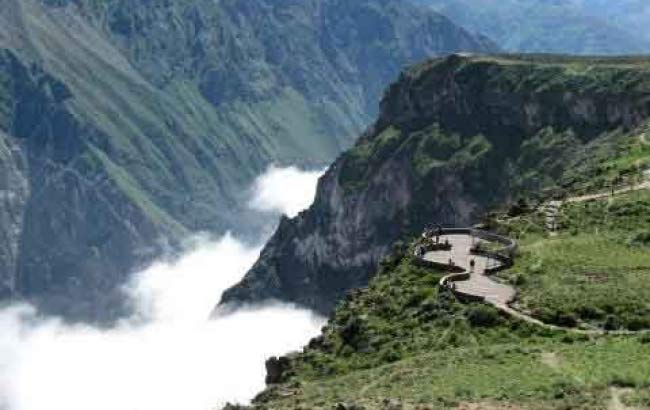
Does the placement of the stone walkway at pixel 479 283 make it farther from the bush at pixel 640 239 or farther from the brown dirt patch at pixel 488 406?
the brown dirt patch at pixel 488 406

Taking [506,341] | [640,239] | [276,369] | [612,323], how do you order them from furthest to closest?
1. [640,239]
2. [276,369]
3. [612,323]
4. [506,341]

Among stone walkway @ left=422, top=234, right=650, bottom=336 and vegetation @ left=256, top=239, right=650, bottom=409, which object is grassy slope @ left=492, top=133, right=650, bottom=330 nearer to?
stone walkway @ left=422, top=234, right=650, bottom=336

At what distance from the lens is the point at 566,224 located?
10475 cm

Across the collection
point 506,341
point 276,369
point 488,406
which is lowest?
point 488,406

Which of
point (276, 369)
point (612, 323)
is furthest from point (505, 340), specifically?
point (276, 369)

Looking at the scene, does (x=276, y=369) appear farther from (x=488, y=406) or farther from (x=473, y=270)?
(x=488, y=406)

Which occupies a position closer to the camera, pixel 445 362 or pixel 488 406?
pixel 488 406

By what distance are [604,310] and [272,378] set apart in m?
22.9

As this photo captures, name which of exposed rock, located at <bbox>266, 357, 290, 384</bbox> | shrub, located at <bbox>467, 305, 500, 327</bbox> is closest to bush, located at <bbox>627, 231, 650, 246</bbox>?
shrub, located at <bbox>467, 305, 500, 327</bbox>

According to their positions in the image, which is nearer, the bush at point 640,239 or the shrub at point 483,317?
the shrub at point 483,317

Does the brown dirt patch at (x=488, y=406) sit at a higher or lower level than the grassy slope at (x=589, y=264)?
lower

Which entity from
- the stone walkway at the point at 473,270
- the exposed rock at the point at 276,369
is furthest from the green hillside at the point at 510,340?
the stone walkway at the point at 473,270

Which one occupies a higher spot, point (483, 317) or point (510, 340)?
point (483, 317)

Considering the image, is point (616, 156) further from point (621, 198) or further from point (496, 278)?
point (496, 278)
